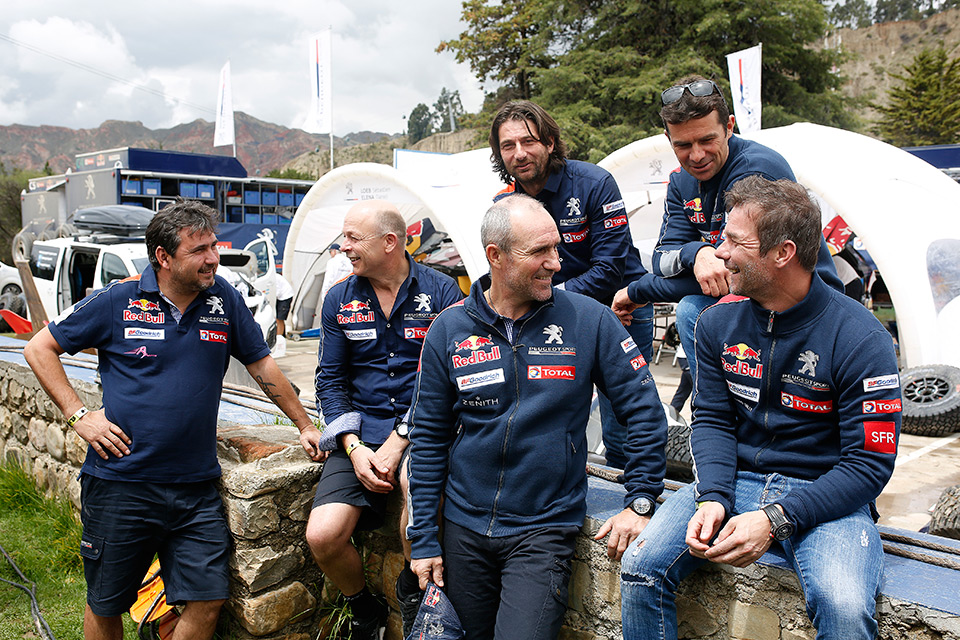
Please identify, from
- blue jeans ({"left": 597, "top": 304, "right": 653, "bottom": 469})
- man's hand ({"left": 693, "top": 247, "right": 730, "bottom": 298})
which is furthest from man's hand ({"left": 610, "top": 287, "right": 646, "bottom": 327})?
man's hand ({"left": 693, "top": 247, "right": 730, "bottom": 298})

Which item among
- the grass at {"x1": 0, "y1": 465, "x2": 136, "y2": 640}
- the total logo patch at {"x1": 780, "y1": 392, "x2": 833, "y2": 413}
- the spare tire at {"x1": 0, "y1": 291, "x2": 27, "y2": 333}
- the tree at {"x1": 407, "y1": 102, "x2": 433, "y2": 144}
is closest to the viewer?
the total logo patch at {"x1": 780, "y1": 392, "x2": 833, "y2": 413}

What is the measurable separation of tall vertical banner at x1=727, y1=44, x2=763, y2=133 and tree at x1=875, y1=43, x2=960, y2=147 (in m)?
20.0

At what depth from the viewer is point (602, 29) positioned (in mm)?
24000

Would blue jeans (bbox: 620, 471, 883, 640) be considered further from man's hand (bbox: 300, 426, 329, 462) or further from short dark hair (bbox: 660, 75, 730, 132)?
man's hand (bbox: 300, 426, 329, 462)

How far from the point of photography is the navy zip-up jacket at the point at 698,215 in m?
2.51

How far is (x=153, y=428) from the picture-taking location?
2.70 meters

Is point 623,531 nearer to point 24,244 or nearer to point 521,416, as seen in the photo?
point 521,416

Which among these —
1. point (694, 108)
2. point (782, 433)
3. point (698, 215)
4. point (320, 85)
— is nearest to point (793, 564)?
point (782, 433)

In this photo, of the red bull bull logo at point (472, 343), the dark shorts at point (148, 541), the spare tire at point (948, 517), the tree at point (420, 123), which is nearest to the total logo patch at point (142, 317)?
the dark shorts at point (148, 541)

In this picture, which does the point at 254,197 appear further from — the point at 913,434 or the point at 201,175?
the point at 913,434

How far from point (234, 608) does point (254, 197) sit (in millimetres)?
17710

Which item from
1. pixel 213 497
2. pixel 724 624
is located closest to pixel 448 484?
pixel 724 624

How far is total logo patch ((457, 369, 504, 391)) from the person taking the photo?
2.23 m

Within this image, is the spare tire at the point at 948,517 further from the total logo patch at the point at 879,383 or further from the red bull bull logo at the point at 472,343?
the red bull bull logo at the point at 472,343
